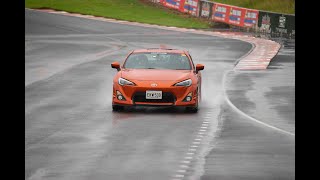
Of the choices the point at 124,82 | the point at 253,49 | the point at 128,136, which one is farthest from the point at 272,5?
the point at 128,136

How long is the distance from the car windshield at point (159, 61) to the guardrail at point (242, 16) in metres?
34.2

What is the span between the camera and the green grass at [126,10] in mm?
65887

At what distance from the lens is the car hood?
22.1m

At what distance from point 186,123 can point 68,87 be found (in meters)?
8.49

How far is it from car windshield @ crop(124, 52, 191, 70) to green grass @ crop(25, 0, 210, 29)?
3979cm

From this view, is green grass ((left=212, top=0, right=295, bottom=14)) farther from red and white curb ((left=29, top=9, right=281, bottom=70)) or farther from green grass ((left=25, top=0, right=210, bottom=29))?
red and white curb ((left=29, top=9, right=281, bottom=70))

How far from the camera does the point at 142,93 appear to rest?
2184 centimetres

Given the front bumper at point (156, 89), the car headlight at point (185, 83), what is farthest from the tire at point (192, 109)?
the car headlight at point (185, 83)

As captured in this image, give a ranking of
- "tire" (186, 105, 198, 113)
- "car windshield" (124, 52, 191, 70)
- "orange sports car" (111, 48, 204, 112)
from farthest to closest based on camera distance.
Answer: "car windshield" (124, 52, 191, 70), "tire" (186, 105, 198, 113), "orange sports car" (111, 48, 204, 112)

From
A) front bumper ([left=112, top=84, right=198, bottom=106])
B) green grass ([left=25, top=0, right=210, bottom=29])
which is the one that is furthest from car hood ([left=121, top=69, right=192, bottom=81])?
green grass ([left=25, top=0, right=210, bottom=29])

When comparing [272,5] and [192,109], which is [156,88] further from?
[272,5]

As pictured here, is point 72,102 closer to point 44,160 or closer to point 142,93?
point 142,93

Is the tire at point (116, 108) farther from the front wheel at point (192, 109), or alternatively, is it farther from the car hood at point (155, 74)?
the front wheel at point (192, 109)

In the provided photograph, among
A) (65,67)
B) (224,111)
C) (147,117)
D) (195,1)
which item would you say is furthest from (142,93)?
(195,1)
